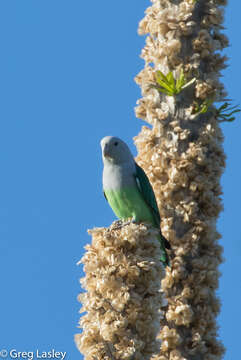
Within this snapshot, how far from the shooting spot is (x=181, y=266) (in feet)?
24.8

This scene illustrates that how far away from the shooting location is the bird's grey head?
7473mm

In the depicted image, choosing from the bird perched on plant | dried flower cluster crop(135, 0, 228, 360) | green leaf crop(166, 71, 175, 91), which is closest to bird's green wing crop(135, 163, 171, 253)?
the bird perched on plant

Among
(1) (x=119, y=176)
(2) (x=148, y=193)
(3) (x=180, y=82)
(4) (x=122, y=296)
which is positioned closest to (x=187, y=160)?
(2) (x=148, y=193)

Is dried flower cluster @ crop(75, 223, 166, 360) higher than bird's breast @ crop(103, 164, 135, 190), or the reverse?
bird's breast @ crop(103, 164, 135, 190)

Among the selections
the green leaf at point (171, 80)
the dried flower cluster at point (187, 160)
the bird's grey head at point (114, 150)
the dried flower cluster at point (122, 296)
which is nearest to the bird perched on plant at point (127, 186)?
the bird's grey head at point (114, 150)

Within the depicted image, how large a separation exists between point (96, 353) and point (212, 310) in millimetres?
1966

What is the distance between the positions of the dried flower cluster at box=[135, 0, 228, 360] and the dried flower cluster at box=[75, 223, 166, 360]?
4.30ft

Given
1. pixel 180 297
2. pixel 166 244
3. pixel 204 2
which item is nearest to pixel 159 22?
pixel 204 2

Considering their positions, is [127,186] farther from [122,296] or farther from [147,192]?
[122,296]

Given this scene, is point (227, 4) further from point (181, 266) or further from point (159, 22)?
point (181, 266)

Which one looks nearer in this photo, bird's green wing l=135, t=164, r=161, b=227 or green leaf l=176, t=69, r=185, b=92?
bird's green wing l=135, t=164, r=161, b=227

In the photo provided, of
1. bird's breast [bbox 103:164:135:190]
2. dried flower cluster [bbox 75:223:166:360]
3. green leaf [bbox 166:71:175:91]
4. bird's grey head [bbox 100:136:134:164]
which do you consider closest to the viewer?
dried flower cluster [bbox 75:223:166:360]

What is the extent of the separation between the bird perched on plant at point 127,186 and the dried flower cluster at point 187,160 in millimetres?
288

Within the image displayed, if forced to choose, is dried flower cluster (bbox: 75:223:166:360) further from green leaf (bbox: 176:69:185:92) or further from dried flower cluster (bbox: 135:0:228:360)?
green leaf (bbox: 176:69:185:92)
